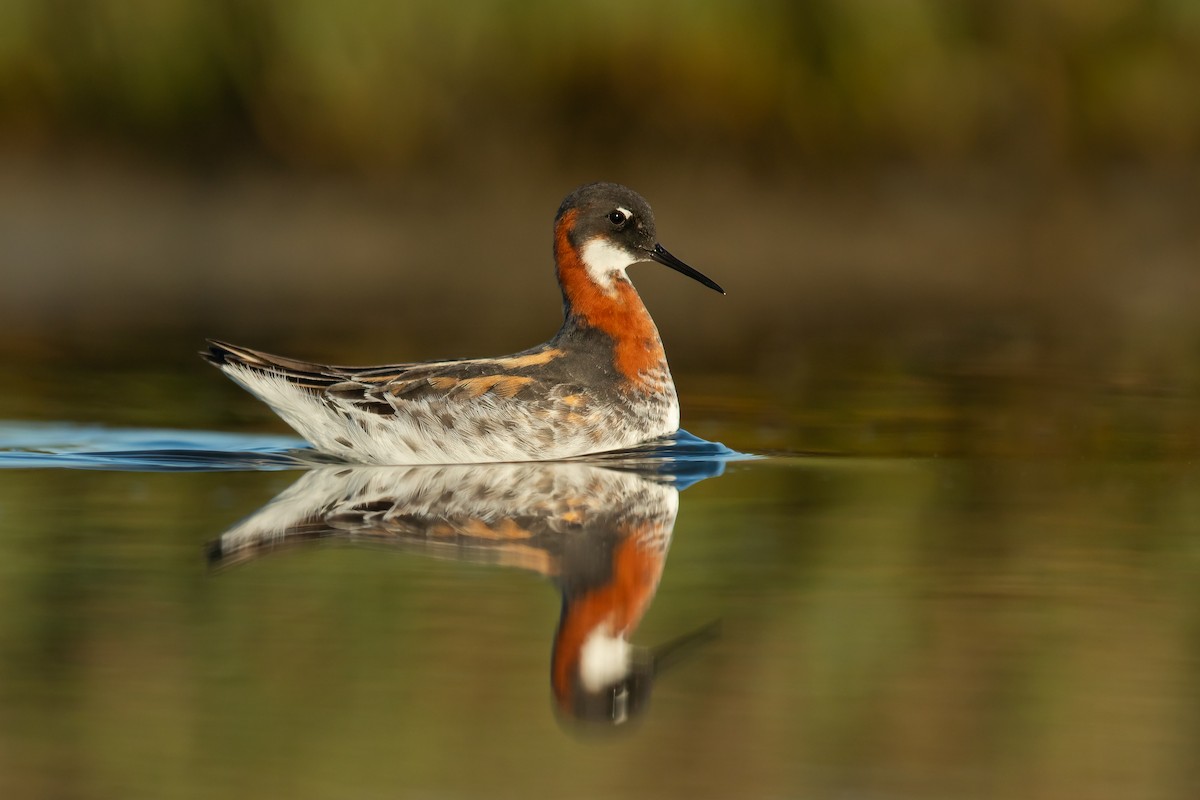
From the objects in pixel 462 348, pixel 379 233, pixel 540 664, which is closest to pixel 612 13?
pixel 379 233

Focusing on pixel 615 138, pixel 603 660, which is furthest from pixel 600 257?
pixel 615 138

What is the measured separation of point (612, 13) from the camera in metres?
23.9

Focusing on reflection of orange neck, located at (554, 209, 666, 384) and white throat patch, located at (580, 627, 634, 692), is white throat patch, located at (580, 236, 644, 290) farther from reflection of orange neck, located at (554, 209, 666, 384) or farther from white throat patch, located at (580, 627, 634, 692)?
white throat patch, located at (580, 627, 634, 692)

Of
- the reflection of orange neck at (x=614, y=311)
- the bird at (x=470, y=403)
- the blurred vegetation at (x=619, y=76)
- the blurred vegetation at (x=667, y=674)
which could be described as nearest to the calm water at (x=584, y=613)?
the blurred vegetation at (x=667, y=674)

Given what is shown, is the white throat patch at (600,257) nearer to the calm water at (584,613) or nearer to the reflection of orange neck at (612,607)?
the calm water at (584,613)

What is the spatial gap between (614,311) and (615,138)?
14.1m

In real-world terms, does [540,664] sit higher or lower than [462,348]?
lower

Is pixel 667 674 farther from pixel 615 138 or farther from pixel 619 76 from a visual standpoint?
pixel 615 138

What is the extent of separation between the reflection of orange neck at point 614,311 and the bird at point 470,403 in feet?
0.06

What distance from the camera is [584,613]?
270 inches

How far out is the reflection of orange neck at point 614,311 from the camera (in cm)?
1088

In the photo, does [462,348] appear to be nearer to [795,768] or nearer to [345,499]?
[345,499]

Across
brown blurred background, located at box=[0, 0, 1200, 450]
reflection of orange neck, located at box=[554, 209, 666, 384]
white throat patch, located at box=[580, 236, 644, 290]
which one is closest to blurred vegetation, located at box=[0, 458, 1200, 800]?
reflection of orange neck, located at box=[554, 209, 666, 384]

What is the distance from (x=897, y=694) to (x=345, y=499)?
12.1 feet
